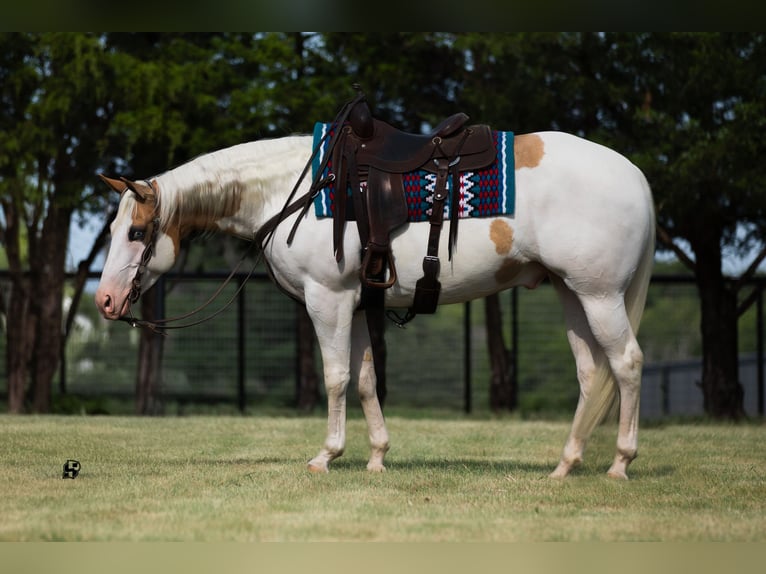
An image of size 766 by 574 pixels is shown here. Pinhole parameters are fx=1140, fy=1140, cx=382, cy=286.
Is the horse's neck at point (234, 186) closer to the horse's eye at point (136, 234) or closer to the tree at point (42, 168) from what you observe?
the horse's eye at point (136, 234)

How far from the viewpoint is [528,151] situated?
693 cm

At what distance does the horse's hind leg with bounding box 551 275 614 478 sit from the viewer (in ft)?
23.0

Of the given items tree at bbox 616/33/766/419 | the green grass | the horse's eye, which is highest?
tree at bbox 616/33/766/419

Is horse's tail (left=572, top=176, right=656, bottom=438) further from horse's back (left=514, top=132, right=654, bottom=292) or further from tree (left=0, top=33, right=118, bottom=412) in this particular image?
tree (left=0, top=33, right=118, bottom=412)

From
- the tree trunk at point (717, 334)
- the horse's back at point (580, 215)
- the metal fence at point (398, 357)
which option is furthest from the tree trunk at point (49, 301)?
the horse's back at point (580, 215)

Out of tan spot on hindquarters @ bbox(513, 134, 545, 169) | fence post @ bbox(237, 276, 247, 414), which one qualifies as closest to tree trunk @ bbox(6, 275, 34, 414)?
fence post @ bbox(237, 276, 247, 414)

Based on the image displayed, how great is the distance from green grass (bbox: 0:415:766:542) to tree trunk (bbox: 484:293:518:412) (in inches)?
272

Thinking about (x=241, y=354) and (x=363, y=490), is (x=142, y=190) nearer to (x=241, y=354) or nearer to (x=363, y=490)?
(x=363, y=490)

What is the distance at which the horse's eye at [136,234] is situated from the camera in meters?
7.04

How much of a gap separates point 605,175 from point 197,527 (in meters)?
3.24

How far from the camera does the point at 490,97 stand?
1424 centimetres

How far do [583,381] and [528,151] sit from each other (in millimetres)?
1483
